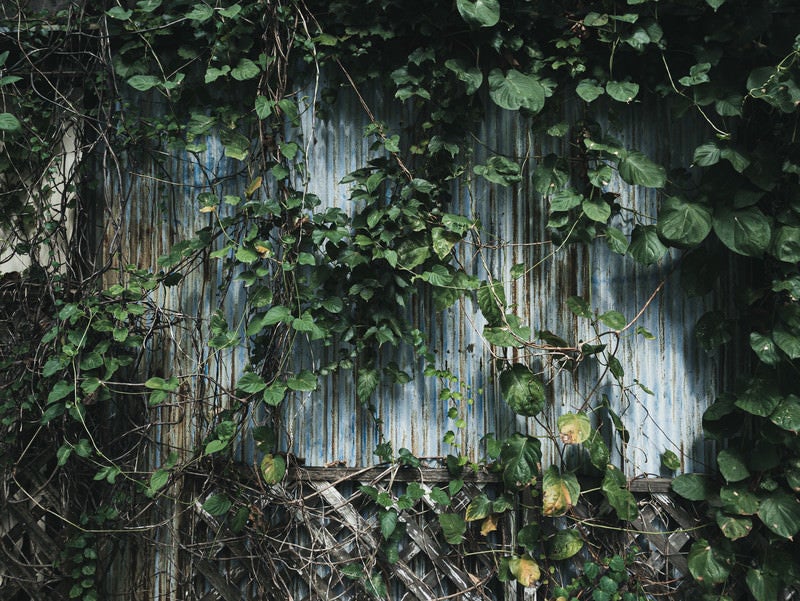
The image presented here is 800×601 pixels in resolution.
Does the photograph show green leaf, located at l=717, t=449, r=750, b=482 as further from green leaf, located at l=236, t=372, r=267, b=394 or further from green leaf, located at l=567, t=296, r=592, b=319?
green leaf, located at l=236, t=372, r=267, b=394

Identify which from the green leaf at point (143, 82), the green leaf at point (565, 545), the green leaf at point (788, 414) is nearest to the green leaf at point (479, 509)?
the green leaf at point (565, 545)

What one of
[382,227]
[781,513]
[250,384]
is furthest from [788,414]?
[250,384]

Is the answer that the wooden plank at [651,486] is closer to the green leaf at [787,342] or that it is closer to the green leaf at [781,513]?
the green leaf at [781,513]

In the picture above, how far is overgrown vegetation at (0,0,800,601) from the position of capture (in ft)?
7.57

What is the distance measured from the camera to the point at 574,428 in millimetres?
2320

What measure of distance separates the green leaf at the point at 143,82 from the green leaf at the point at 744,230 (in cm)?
238

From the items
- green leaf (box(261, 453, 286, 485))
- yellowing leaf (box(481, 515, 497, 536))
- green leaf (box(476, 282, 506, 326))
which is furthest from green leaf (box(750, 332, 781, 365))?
green leaf (box(261, 453, 286, 485))

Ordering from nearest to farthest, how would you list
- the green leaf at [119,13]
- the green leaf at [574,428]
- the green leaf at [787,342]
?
the green leaf at [787,342] < the green leaf at [574,428] < the green leaf at [119,13]

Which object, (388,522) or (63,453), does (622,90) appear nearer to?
(388,522)

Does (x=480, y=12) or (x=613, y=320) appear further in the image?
(x=613, y=320)

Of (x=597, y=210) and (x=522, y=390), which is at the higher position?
(x=597, y=210)

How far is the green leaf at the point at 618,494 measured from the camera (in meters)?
2.32

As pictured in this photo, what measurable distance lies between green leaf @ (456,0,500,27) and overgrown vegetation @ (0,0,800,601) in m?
0.01

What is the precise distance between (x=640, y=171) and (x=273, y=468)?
1916mm
